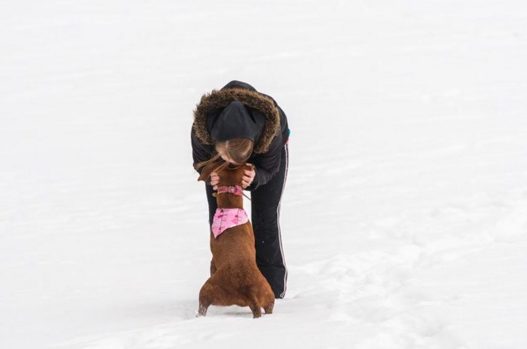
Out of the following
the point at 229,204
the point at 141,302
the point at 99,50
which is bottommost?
the point at 141,302

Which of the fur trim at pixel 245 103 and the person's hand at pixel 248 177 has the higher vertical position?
the fur trim at pixel 245 103

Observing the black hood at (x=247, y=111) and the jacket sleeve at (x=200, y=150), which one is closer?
the black hood at (x=247, y=111)

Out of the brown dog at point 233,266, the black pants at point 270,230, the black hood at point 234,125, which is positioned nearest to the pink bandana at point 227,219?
the brown dog at point 233,266

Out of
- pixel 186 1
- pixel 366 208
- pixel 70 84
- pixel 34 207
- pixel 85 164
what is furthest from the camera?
pixel 186 1

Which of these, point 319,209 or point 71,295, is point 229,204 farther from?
point 319,209

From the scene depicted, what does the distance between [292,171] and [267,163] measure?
3961 millimetres

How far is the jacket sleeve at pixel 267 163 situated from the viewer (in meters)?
5.33

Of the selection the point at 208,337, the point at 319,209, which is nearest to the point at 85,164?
the point at 319,209

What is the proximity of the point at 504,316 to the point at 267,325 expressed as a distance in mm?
1094

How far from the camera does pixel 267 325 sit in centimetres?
479

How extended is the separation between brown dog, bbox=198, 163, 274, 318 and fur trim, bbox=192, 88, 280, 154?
0.58 feet

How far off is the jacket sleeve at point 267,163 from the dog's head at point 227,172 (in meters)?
0.09

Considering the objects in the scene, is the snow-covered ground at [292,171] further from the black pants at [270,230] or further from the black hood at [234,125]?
the black hood at [234,125]

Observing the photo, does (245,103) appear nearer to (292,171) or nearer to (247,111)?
(247,111)
